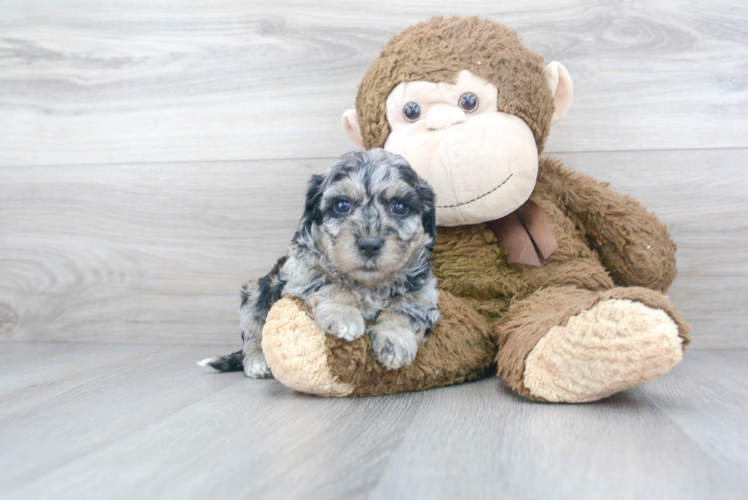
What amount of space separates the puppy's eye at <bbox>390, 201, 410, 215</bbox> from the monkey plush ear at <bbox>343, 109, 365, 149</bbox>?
0.48 metres

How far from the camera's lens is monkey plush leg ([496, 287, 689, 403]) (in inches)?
45.4

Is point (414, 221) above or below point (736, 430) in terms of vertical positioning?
above

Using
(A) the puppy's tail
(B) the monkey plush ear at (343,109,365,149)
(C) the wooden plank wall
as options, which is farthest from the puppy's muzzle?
(C) the wooden plank wall

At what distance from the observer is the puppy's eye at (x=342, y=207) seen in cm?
138

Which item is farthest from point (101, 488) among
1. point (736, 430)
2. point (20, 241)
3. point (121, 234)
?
point (20, 241)

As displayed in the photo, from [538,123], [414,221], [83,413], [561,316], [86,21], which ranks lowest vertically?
[83,413]

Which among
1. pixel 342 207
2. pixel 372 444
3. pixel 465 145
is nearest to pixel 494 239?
pixel 465 145

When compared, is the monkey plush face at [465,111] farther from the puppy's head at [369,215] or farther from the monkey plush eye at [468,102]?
the puppy's head at [369,215]

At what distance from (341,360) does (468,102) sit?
75 centimetres

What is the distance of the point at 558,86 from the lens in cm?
174

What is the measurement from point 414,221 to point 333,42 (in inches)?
41.8

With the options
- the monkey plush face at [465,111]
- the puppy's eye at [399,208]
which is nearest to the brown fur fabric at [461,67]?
the monkey plush face at [465,111]

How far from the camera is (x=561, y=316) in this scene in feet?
4.31

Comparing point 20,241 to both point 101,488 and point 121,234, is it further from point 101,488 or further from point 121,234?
point 101,488
